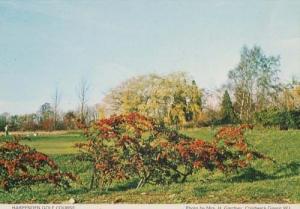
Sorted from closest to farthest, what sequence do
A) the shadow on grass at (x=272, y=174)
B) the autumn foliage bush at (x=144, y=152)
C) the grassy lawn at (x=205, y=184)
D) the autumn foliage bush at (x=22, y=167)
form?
the grassy lawn at (x=205, y=184) < the autumn foliage bush at (x=22, y=167) < the autumn foliage bush at (x=144, y=152) < the shadow on grass at (x=272, y=174)

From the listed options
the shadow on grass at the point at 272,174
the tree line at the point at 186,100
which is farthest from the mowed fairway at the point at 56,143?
the shadow on grass at the point at 272,174

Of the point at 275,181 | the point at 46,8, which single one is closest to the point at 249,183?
the point at 275,181

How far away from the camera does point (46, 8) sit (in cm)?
627

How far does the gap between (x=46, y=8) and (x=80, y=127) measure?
5.21 ft

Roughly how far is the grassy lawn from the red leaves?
0.11 metres

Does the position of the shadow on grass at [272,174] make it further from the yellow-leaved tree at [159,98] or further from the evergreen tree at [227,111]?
the yellow-leaved tree at [159,98]

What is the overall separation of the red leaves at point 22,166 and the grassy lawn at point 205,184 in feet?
0.35

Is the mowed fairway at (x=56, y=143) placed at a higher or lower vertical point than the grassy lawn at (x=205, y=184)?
higher

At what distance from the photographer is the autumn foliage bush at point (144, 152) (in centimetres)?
595

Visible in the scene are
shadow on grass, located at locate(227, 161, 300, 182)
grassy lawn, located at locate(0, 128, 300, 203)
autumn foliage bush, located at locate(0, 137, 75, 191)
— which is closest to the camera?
grassy lawn, located at locate(0, 128, 300, 203)

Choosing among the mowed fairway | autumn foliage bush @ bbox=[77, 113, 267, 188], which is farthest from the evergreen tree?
the mowed fairway

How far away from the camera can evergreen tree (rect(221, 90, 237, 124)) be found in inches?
244

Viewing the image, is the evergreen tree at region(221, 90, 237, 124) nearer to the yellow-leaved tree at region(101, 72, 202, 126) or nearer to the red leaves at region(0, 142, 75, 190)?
the yellow-leaved tree at region(101, 72, 202, 126)

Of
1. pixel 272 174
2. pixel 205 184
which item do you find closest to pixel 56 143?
pixel 205 184
